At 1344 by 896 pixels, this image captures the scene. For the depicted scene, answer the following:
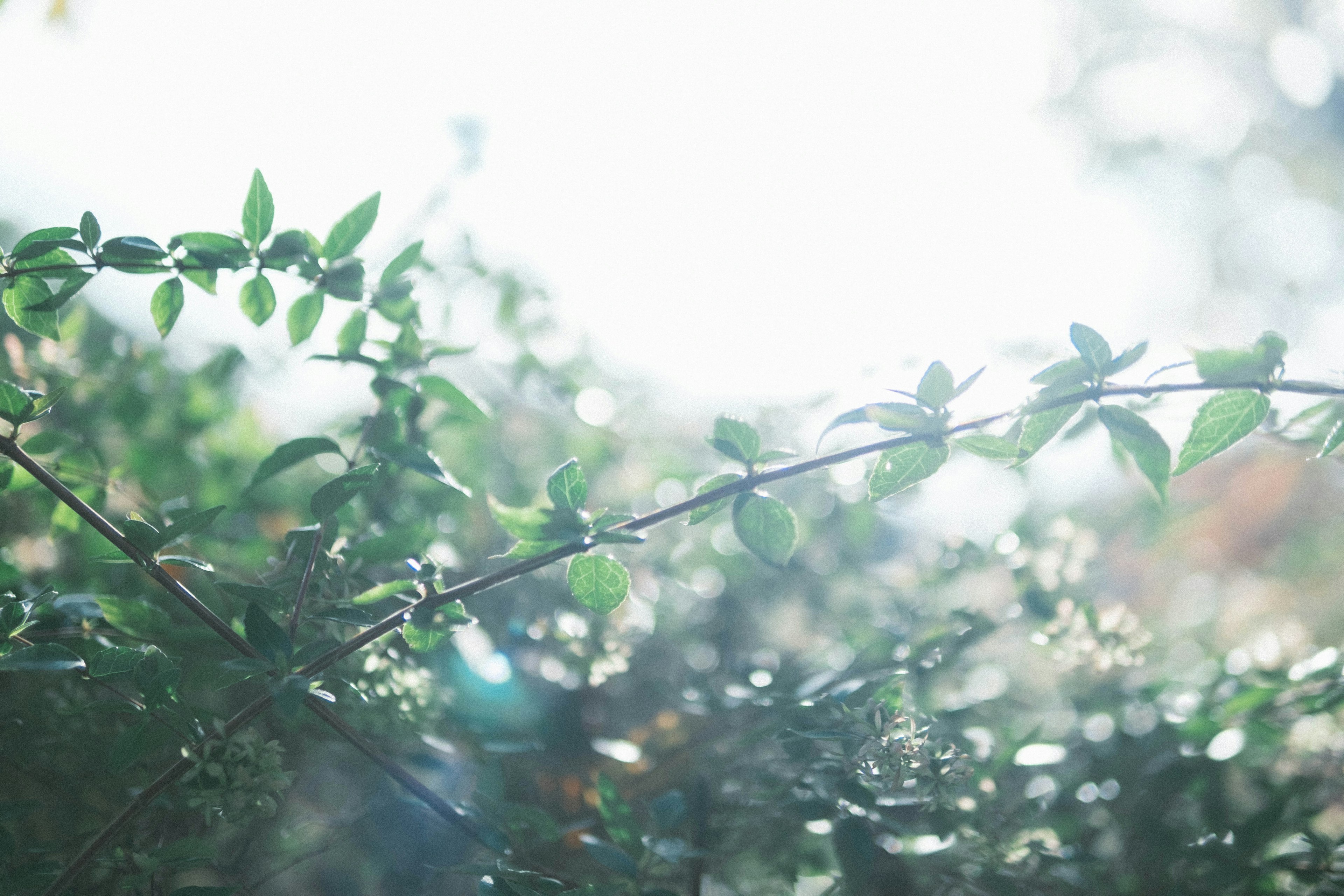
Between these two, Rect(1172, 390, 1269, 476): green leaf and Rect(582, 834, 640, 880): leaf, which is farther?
Rect(582, 834, 640, 880): leaf

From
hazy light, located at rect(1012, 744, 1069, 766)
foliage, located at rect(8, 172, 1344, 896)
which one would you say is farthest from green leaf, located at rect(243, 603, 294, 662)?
hazy light, located at rect(1012, 744, 1069, 766)

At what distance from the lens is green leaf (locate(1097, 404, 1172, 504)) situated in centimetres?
44

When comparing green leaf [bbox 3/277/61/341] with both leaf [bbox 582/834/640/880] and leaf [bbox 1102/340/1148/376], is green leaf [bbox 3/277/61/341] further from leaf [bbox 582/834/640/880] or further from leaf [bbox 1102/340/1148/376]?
leaf [bbox 1102/340/1148/376]

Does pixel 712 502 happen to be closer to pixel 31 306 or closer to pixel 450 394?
pixel 450 394

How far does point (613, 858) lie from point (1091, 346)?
455 mm

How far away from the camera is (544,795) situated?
0.77 metres

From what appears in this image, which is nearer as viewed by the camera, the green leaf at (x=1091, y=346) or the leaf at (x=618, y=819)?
the green leaf at (x=1091, y=346)

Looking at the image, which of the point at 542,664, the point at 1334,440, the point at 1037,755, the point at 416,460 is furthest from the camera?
the point at 542,664

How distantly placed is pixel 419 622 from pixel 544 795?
1.26 ft

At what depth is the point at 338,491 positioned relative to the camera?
479 millimetres

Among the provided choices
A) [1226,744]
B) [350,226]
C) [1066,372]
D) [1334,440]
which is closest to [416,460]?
[350,226]

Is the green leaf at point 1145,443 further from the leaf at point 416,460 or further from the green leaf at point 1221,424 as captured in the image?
the leaf at point 416,460

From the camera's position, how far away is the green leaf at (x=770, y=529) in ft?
1.60

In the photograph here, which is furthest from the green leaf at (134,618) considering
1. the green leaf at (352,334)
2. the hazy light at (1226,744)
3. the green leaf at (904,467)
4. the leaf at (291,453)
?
the hazy light at (1226,744)
